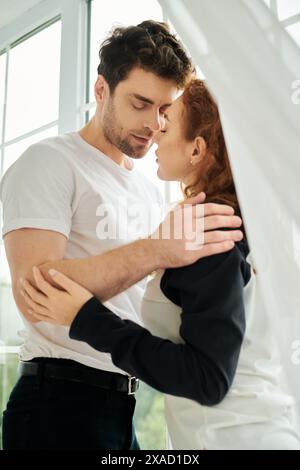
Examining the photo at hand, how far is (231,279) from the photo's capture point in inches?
33.0

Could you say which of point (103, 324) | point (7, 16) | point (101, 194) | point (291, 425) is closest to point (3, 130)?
point (7, 16)

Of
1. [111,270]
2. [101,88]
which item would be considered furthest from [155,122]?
[111,270]

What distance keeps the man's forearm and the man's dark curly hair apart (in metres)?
0.66

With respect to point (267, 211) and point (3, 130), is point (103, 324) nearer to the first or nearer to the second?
point (267, 211)

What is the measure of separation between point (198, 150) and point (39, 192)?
375 mm

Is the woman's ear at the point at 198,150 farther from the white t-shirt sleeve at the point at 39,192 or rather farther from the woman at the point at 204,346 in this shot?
the white t-shirt sleeve at the point at 39,192

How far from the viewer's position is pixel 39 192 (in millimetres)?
1183

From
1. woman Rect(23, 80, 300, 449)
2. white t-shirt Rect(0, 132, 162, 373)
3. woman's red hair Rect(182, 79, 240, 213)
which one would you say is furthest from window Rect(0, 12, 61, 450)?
woman Rect(23, 80, 300, 449)

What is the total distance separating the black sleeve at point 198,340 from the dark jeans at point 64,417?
1.10 feet

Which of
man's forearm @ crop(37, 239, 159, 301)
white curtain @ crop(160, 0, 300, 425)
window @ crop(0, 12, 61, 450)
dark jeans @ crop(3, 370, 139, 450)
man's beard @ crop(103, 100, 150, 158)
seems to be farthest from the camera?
window @ crop(0, 12, 61, 450)

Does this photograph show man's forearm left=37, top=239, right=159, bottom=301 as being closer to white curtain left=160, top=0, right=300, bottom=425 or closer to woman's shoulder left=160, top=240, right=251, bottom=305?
woman's shoulder left=160, top=240, right=251, bottom=305

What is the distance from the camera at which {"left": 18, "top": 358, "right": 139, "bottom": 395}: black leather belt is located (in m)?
1.18

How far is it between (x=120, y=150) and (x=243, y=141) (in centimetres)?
73

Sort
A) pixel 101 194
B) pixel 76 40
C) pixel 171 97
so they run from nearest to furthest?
pixel 101 194 → pixel 171 97 → pixel 76 40
